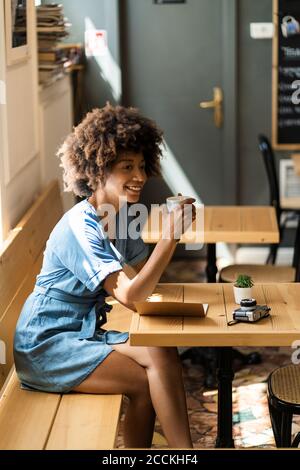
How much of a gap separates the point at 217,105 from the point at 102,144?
3716mm

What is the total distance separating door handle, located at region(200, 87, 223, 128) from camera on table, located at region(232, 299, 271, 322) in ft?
12.9

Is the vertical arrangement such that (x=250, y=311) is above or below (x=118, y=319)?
above

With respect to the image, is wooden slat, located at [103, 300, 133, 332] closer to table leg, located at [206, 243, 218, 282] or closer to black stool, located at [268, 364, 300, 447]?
black stool, located at [268, 364, 300, 447]

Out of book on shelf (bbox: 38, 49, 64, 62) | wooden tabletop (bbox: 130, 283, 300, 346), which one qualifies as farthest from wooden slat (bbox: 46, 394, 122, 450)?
book on shelf (bbox: 38, 49, 64, 62)

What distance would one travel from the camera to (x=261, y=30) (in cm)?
665

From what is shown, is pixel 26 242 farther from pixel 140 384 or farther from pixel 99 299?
pixel 140 384

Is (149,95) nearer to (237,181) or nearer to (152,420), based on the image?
(237,181)

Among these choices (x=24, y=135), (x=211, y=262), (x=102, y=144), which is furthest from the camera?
(x=211, y=262)

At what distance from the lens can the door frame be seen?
6645 mm

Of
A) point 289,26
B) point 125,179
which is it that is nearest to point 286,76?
point 289,26

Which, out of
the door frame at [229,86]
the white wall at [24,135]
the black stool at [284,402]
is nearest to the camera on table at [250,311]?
the black stool at [284,402]

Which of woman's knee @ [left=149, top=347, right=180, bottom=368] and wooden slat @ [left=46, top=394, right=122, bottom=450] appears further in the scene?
woman's knee @ [left=149, top=347, right=180, bottom=368]

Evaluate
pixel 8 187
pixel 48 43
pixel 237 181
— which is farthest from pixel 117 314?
pixel 237 181
